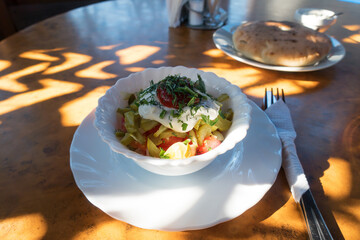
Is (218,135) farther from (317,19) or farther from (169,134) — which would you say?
(317,19)

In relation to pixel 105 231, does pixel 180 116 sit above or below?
above

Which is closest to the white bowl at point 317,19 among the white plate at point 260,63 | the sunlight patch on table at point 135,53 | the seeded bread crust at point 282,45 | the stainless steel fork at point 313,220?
the white plate at point 260,63

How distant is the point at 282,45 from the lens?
67.1 inches

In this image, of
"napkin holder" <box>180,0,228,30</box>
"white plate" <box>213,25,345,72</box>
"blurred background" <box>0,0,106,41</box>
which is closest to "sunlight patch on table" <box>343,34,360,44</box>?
"white plate" <box>213,25,345,72</box>

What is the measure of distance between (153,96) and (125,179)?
35cm

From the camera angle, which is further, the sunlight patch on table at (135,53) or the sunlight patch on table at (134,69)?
the sunlight patch on table at (135,53)

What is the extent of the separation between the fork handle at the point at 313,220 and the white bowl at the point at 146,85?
300 millimetres

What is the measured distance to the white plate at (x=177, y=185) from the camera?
31.4 inches

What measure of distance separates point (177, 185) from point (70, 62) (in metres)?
1.42

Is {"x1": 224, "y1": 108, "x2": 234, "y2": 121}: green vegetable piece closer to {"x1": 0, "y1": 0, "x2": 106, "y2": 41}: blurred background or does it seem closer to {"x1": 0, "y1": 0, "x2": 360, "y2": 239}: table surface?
{"x1": 0, "y1": 0, "x2": 360, "y2": 239}: table surface

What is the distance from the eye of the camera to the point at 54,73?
1722mm

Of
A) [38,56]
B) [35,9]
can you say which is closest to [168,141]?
[38,56]

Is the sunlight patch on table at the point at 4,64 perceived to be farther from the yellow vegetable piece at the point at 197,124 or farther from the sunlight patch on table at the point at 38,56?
the yellow vegetable piece at the point at 197,124

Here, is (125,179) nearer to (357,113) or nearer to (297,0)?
(357,113)
